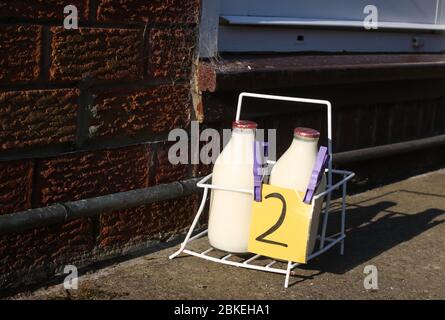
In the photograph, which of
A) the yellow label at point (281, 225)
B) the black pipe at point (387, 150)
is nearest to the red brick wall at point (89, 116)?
the yellow label at point (281, 225)

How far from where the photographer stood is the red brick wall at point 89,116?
3.45m

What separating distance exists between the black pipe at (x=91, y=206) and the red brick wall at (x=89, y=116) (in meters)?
0.08

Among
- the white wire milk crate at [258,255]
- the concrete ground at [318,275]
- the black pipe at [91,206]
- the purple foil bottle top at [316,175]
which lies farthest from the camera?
the white wire milk crate at [258,255]

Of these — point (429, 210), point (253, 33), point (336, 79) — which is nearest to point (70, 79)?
point (253, 33)

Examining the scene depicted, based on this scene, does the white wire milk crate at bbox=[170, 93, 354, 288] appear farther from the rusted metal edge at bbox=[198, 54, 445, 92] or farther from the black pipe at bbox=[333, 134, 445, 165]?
the black pipe at bbox=[333, 134, 445, 165]

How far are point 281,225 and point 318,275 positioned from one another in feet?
1.67

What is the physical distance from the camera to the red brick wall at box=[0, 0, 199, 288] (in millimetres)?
3449

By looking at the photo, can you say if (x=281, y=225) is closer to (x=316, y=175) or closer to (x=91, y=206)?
(x=316, y=175)

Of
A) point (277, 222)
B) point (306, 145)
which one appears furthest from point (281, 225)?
point (306, 145)

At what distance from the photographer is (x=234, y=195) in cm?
379

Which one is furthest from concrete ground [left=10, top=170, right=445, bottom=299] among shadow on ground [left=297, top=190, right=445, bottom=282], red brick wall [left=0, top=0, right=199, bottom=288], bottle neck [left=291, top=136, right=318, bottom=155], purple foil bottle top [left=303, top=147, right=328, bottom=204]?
bottle neck [left=291, top=136, right=318, bottom=155]

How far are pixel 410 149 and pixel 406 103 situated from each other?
0.39m

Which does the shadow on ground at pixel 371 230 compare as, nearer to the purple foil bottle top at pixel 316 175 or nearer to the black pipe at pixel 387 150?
the black pipe at pixel 387 150

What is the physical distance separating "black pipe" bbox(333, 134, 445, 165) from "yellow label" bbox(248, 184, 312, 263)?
1701 mm
